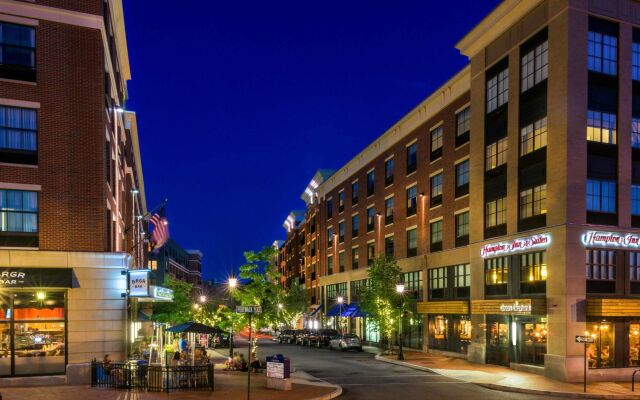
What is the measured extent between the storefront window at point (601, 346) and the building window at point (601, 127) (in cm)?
886

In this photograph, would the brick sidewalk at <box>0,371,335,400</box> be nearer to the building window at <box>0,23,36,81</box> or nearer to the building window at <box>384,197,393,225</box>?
the building window at <box>0,23,36,81</box>

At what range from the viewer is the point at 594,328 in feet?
94.3

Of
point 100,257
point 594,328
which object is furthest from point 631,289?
point 100,257

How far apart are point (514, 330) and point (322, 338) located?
81.2ft

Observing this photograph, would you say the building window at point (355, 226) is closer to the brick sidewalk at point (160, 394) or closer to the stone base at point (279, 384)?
the brick sidewalk at point (160, 394)

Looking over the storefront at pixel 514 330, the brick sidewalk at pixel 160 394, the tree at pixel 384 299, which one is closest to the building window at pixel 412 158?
the tree at pixel 384 299

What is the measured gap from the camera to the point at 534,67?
32.0 metres

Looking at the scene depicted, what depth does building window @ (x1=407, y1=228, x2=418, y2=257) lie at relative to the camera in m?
48.2

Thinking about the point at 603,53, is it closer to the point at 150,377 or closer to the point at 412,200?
the point at 412,200

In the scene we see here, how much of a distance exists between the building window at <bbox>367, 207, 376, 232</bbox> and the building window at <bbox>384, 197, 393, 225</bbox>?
10.0 feet

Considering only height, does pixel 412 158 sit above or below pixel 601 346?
above

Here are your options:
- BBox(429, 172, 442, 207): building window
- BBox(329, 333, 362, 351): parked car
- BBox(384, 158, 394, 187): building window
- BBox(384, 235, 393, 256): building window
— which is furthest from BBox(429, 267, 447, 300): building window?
BBox(384, 158, 394, 187): building window

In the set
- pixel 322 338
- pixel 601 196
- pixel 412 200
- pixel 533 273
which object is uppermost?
pixel 412 200

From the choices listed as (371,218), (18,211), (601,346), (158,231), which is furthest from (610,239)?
(371,218)
